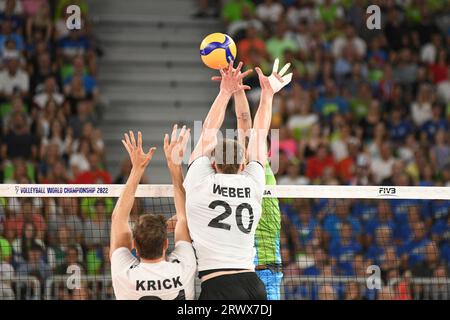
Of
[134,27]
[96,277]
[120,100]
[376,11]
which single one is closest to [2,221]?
[96,277]

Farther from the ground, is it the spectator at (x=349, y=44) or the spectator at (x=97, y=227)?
the spectator at (x=349, y=44)

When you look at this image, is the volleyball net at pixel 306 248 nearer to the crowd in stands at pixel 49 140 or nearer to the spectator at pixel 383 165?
the crowd in stands at pixel 49 140

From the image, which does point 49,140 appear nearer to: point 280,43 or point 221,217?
point 280,43

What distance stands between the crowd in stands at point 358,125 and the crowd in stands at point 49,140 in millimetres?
3584

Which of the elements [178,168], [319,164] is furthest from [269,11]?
[178,168]

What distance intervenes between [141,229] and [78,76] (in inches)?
518

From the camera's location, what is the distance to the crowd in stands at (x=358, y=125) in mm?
17188

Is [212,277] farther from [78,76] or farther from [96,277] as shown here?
[78,76]

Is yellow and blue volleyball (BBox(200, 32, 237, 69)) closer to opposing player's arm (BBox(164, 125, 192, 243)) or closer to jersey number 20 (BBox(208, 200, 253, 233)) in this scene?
opposing player's arm (BBox(164, 125, 192, 243))

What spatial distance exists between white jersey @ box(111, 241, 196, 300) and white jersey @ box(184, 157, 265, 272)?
30cm

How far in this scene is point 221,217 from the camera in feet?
29.1

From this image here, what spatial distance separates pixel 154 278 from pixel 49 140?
464 inches

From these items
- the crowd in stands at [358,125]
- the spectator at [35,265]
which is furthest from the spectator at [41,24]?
the spectator at [35,265]

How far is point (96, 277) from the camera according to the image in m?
15.1
